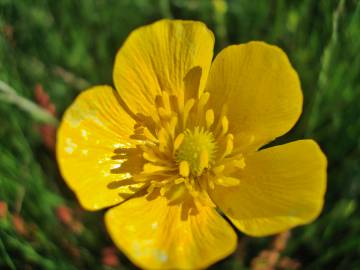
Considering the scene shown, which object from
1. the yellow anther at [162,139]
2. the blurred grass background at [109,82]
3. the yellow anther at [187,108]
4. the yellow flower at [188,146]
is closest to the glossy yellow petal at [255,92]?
the yellow flower at [188,146]

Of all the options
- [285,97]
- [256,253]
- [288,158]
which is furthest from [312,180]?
[256,253]

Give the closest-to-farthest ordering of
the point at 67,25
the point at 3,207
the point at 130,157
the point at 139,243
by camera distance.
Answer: the point at 139,243 → the point at 130,157 → the point at 3,207 → the point at 67,25

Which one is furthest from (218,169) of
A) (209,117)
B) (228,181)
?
(209,117)

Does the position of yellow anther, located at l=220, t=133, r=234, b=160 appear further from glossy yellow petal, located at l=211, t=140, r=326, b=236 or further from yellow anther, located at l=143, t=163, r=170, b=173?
yellow anther, located at l=143, t=163, r=170, b=173

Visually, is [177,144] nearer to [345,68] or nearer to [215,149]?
[215,149]

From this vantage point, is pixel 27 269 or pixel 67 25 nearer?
pixel 27 269

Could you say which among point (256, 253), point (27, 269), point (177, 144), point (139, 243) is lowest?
point (256, 253)

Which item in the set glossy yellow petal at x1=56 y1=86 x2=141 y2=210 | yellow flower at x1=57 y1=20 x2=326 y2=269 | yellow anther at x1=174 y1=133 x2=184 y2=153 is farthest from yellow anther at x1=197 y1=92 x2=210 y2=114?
glossy yellow petal at x1=56 y1=86 x2=141 y2=210
